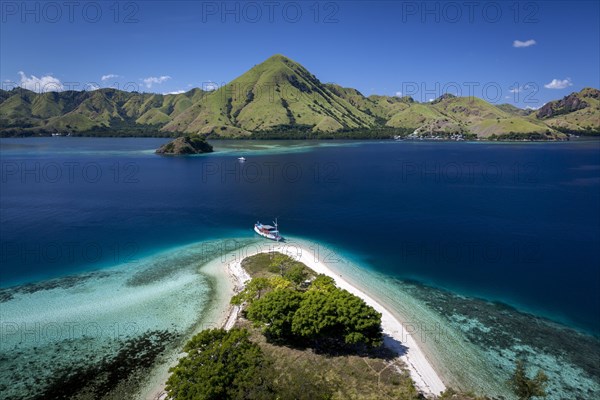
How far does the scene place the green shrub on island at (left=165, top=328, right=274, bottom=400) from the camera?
1234 inches

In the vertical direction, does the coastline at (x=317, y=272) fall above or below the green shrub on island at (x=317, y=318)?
below

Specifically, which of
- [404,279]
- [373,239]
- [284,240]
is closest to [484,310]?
[404,279]

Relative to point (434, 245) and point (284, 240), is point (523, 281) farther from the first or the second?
point (284, 240)

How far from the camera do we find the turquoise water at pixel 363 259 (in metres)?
45.9

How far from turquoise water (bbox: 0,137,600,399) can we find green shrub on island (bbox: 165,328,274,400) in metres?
13.0

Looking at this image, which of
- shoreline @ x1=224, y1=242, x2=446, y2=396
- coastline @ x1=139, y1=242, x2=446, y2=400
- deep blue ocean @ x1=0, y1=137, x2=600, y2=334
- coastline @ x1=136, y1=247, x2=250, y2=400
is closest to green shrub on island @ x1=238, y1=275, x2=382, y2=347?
shoreline @ x1=224, y1=242, x2=446, y2=396

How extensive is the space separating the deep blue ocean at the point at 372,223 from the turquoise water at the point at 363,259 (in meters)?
0.51

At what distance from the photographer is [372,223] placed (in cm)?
10019

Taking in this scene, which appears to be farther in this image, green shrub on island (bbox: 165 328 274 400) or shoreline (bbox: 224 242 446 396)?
shoreline (bbox: 224 242 446 396)

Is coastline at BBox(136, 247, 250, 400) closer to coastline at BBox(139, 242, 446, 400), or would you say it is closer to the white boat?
coastline at BBox(139, 242, 446, 400)

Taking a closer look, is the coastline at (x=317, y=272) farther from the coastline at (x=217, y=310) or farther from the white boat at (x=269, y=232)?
the white boat at (x=269, y=232)

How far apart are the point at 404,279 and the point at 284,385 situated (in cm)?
3598

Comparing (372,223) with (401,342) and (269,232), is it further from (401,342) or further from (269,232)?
(401,342)

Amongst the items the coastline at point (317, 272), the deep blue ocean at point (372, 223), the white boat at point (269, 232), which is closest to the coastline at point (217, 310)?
the coastline at point (317, 272)
